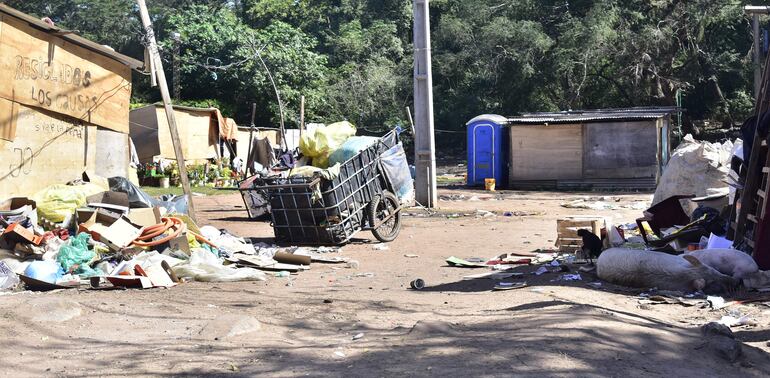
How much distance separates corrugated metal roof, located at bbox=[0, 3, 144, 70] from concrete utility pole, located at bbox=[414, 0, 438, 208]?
706 cm

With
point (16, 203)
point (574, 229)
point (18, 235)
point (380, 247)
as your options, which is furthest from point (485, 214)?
point (18, 235)

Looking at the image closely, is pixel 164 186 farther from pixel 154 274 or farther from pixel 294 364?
pixel 294 364

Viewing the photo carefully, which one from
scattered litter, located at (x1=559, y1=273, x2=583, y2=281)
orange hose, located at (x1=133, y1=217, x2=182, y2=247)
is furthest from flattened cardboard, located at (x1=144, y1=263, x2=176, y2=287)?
scattered litter, located at (x1=559, y1=273, x2=583, y2=281)

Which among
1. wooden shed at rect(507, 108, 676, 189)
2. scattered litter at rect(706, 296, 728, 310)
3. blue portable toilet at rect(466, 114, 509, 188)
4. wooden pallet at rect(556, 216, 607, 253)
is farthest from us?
blue portable toilet at rect(466, 114, 509, 188)

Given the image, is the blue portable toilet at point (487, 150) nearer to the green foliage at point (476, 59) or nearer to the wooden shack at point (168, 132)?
the wooden shack at point (168, 132)

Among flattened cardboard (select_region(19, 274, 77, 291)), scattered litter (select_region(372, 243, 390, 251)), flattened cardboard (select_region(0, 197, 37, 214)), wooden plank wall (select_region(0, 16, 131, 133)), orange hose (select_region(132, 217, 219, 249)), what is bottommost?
scattered litter (select_region(372, 243, 390, 251))

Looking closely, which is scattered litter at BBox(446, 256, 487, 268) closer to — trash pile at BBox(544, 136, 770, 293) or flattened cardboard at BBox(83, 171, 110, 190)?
trash pile at BBox(544, 136, 770, 293)

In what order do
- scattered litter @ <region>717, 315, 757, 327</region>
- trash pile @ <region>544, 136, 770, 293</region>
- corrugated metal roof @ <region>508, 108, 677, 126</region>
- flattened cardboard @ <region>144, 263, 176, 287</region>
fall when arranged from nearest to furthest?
scattered litter @ <region>717, 315, 757, 327</region>
trash pile @ <region>544, 136, 770, 293</region>
flattened cardboard @ <region>144, 263, 176, 287</region>
corrugated metal roof @ <region>508, 108, 677, 126</region>

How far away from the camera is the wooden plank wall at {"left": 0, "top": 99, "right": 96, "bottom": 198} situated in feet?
41.1

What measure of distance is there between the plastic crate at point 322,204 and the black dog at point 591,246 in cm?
379

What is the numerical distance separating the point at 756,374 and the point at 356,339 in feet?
8.46

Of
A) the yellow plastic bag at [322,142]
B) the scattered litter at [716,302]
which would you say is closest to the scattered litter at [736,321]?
the scattered litter at [716,302]

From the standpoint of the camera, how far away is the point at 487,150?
28.5m

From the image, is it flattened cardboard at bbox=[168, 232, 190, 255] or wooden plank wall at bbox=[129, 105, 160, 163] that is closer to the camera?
flattened cardboard at bbox=[168, 232, 190, 255]
